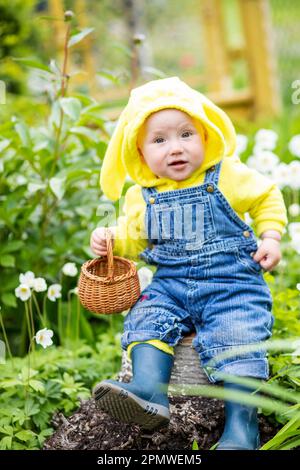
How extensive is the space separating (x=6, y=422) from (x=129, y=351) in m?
0.46

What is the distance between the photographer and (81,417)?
2.14 m

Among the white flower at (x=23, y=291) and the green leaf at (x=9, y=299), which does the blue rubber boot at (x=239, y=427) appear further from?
the green leaf at (x=9, y=299)

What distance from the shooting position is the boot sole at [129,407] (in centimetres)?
182

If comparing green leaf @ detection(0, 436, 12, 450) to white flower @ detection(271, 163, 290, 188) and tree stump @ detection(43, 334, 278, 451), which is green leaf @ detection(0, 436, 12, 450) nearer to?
tree stump @ detection(43, 334, 278, 451)

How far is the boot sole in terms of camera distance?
182cm

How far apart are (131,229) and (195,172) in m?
0.29

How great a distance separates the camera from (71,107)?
2617mm

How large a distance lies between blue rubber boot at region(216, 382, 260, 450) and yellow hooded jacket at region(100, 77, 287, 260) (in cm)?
55

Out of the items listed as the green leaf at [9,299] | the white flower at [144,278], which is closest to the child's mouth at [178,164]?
the white flower at [144,278]

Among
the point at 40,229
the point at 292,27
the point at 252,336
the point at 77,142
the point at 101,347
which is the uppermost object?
the point at 292,27

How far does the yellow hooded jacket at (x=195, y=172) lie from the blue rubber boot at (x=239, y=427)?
553mm

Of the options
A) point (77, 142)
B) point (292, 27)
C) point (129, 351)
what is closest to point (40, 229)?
point (77, 142)
